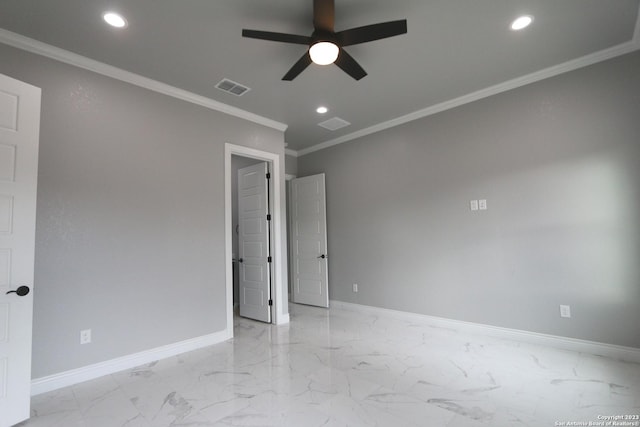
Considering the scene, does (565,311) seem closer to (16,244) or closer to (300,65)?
(300,65)

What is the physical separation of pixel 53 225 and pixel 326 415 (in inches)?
106

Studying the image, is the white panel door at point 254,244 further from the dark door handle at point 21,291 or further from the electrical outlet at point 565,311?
the electrical outlet at point 565,311

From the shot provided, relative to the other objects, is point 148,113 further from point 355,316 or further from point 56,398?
point 355,316

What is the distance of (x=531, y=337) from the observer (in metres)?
3.29

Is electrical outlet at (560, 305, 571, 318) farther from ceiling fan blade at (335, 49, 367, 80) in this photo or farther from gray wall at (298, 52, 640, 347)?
ceiling fan blade at (335, 49, 367, 80)

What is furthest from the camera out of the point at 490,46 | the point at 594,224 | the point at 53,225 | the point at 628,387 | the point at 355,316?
the point at 355,316

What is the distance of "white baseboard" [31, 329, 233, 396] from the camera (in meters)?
2.46

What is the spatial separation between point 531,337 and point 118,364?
4.23m

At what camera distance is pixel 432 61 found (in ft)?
9.85

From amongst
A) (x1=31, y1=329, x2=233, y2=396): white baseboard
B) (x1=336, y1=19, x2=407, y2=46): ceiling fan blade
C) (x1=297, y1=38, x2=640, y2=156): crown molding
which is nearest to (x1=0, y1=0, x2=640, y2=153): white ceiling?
(x1=297, y1=38, x2=640, y2=156): crown molding

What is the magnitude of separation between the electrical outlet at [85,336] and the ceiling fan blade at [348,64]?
3.14 meters

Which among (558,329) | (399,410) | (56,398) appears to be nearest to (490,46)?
(558,329)

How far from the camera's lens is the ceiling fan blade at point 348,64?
7.39 ft

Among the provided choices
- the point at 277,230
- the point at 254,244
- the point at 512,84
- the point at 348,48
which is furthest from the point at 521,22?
the point at 254,244
